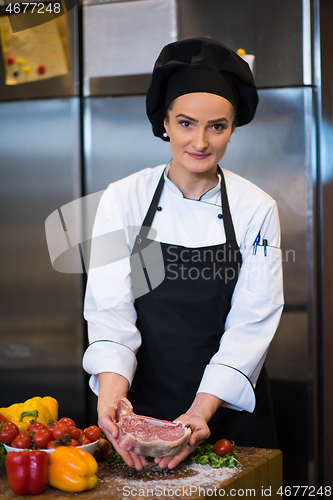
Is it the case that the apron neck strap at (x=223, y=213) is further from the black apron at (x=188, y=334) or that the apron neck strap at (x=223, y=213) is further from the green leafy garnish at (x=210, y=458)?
the green leafy garnish at (x=210, y=458)

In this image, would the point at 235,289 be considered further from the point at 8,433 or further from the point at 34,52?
the point at 34,52

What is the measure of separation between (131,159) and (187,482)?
1.56m

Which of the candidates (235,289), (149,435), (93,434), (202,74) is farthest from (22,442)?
(202,74)

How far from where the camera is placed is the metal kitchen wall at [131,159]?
6.88ft

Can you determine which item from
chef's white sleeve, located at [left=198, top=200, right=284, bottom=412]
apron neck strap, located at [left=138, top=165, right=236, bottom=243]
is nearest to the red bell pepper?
chef's white sleeve, located at [left=198, top=200, right=284, bottom=412]

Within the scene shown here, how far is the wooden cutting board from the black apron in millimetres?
305

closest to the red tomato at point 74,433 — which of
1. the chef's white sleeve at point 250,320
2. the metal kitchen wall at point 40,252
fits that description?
the chef's white sleeve at point 250,320

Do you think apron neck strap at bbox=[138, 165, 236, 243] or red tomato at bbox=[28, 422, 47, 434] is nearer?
red tomato at bbox=[28, 422, 47, 434]

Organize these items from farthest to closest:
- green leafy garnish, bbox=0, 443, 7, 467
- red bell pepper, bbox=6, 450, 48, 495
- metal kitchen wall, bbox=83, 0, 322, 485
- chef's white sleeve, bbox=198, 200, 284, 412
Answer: metal kitchen wall, bbox=83, 0, 322, 485, chef's white sleeve, bbox=198, 200, 284, 412, green leafy garnish, bbox=0, 443, 7, 467, red bell pepper, bbox=6, 450, 48, 495

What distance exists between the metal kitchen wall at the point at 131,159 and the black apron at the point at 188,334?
2.35ft

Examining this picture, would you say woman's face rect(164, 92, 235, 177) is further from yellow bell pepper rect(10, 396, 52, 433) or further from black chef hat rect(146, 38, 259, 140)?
yellow bell pepper rect(10, 396, 52, 433)

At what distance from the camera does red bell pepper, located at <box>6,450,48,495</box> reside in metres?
0.89

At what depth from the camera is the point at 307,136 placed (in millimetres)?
2094

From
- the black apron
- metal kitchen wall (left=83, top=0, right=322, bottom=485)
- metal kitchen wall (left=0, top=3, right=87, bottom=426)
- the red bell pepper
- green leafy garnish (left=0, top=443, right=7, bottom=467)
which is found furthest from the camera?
metal kitchen wall (left=0, top=3, right=87, bottom=426)
